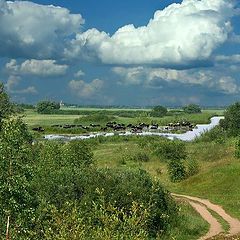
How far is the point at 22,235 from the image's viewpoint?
66.9 ft

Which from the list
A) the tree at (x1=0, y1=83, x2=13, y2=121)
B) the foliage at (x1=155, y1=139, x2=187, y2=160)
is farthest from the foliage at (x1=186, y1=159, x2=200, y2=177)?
the tree at (x1=0, y1=83, x2=13, y2=121)

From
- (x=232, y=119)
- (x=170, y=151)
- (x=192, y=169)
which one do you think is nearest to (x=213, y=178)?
(x=192, y=169)

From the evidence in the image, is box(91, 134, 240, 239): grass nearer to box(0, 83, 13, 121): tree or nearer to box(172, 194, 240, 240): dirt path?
box(172, 194, 240, 240): dirt path

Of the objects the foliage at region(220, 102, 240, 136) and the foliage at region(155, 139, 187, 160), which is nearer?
the foliage at region(155, 139, 187, 160)

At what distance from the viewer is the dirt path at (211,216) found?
36.5 meters

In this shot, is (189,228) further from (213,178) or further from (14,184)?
(213,178)

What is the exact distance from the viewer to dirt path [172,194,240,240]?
36.5 m

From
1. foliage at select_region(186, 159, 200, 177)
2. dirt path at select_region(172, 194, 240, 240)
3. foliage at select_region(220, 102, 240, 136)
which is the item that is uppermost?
foliage at select_region(220, 102, 240, 136)

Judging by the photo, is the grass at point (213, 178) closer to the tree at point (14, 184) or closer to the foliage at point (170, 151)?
the foliage at point (170, 151)

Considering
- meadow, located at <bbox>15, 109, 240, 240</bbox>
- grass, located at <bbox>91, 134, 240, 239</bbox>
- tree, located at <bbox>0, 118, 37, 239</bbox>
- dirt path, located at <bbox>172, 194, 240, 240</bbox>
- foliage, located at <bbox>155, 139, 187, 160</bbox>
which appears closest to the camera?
tree, located at <bbox>0, 118, 37, 239</bbox>

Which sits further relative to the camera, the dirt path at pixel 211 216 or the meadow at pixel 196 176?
the meadow at pixel 196 176

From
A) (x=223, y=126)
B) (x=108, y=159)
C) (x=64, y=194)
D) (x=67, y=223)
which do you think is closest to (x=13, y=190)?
(x=67, y=223)

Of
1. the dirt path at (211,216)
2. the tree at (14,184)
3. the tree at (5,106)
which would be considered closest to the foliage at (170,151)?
the tree at (5,106)

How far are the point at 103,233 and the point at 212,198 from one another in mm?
36818
